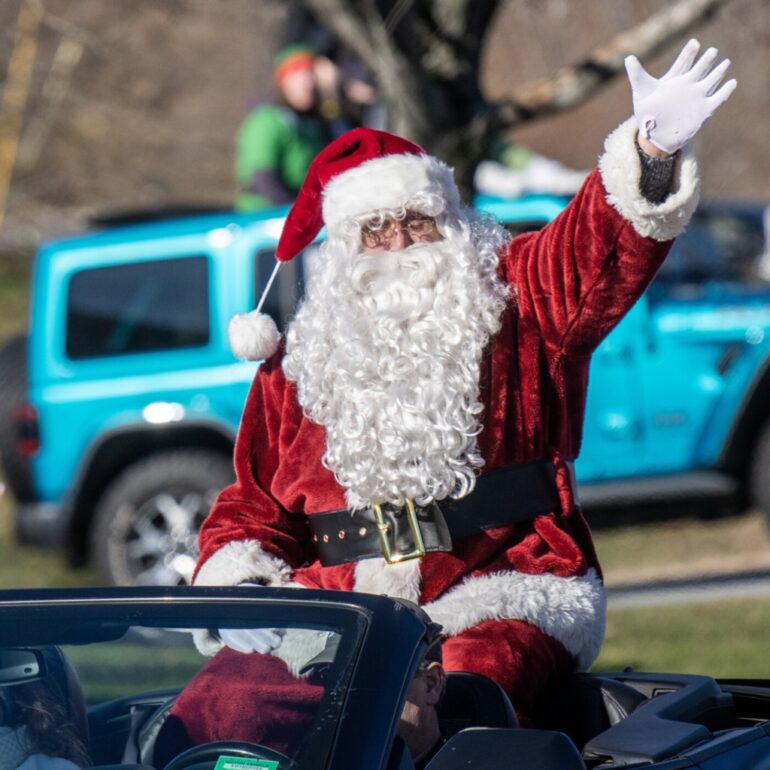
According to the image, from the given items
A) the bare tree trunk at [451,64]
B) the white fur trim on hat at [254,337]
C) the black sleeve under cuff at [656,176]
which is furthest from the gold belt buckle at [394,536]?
the bare tree trunk at [451,64]

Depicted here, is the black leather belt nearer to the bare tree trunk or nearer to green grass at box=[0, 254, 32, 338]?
the bare tree trunk

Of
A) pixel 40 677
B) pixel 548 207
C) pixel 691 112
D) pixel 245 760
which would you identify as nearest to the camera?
pixel 245 760

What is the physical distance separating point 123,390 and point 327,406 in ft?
15.9

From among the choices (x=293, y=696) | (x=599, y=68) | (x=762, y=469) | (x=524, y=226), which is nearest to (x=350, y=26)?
(x=599, y=68)

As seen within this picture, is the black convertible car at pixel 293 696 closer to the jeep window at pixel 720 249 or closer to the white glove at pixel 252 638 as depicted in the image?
the white glove at pixel 252 638

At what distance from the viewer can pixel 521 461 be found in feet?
11.4

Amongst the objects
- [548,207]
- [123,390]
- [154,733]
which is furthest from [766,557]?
[154,733]

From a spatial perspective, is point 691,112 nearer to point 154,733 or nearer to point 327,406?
point 327,406

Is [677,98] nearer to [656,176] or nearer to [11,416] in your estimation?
[656,176]

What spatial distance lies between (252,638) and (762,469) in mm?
6198

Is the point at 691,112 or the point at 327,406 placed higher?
the point at 691,112

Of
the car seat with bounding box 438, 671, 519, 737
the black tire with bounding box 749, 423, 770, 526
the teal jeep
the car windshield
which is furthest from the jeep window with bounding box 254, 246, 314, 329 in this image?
the car windshield

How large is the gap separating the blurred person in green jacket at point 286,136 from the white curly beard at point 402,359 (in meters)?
5.07

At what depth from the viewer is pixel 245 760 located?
2379mm
